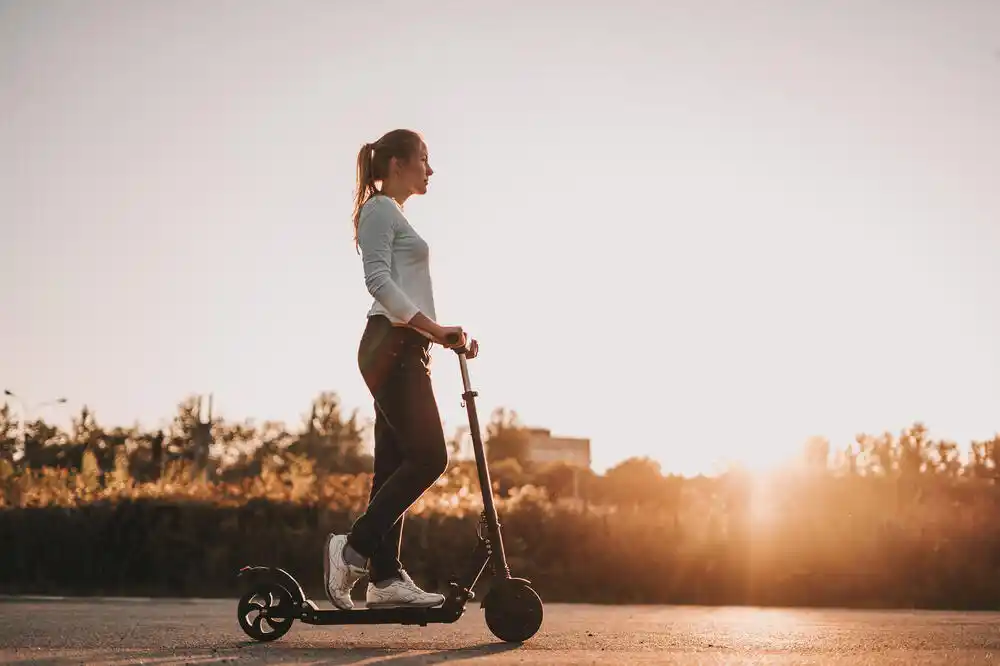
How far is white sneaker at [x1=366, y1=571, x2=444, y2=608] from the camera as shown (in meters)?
5.04

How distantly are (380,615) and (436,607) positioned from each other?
0.25 meters

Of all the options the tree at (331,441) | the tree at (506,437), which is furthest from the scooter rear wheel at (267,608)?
the tree at (506,437)

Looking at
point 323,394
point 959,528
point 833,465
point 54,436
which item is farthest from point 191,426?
point 959,528

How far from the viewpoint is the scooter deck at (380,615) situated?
4938 mm

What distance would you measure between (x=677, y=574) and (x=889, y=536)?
2081mm

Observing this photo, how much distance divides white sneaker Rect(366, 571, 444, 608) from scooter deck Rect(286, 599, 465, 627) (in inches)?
1.4

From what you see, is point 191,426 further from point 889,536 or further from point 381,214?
point 381,214

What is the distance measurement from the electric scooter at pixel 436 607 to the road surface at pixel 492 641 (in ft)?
0.31

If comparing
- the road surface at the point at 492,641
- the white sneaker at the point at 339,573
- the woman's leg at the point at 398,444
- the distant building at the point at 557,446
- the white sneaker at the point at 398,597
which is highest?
the distant building at the point at 557,446

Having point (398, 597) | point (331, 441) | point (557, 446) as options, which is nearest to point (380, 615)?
point (398, 597)

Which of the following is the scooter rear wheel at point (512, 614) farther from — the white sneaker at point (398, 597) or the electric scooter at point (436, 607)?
the white sneaker at point (398, 597)

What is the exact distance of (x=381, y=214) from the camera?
5207mm

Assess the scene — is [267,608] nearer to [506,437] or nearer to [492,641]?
[492,641]

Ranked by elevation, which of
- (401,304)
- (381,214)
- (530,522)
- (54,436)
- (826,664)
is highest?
(54,436)
